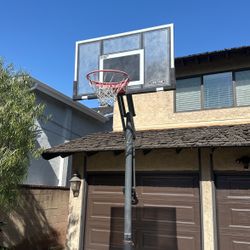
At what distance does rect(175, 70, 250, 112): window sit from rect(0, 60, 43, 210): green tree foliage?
4.91 m

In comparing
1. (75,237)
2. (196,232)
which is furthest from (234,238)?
(75,237)

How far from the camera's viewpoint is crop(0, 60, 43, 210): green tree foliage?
714cm

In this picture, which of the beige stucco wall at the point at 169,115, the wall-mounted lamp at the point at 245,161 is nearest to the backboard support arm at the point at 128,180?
the wall-mounted lamp at the point at 245,161

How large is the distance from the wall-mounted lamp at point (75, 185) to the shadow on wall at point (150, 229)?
1.43m

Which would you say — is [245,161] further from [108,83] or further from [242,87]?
[108,83]

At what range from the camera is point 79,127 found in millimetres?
15008

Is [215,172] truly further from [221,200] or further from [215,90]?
[215,90]

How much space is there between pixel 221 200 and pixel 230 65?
434cm

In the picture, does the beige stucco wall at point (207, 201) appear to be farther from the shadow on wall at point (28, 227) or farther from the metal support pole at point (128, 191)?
the shadow on wall at point (28, 227)

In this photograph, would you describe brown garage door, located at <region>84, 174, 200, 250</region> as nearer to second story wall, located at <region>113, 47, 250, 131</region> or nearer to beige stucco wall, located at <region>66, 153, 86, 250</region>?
beige stucco wall, located at <region>66, 153, 86, 250</region>

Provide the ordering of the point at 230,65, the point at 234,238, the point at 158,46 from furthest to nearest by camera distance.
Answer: the point at 230,65
the point at 234,238
the point at 158,46

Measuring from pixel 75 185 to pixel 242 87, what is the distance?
19.3 ft

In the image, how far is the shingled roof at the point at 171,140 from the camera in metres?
7.92

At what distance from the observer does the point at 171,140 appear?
342 inches
